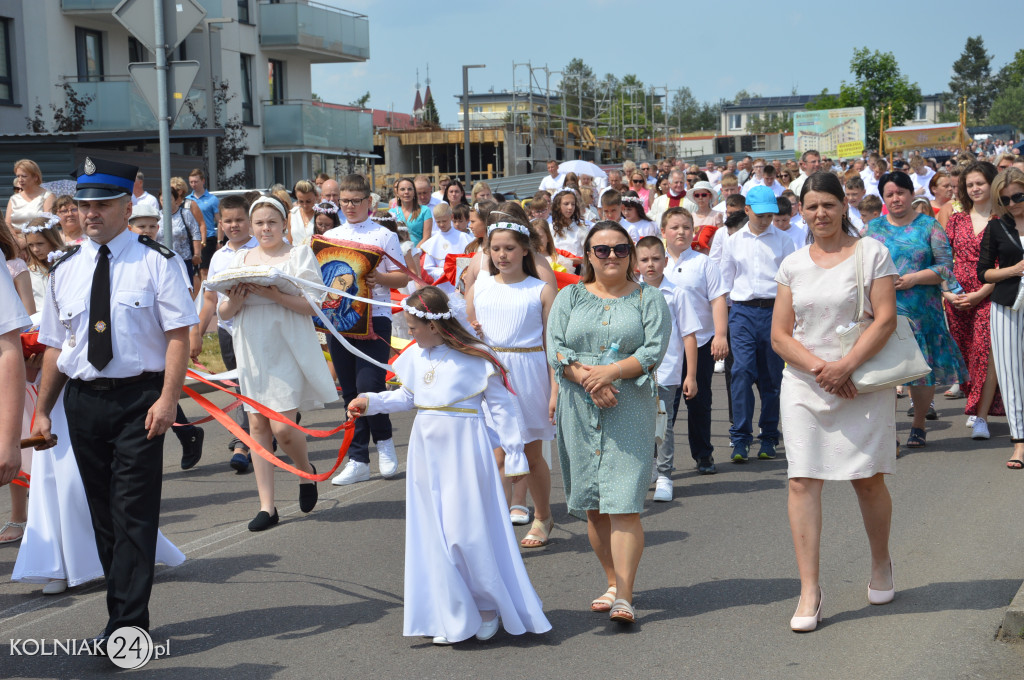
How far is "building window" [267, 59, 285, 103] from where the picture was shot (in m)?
38.2

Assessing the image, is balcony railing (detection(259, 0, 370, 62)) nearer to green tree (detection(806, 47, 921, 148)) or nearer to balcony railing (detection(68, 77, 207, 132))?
balcony railing (detection(68, 77, 207, 132))

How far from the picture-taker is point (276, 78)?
3847 centimetres

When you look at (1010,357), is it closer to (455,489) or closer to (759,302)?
(759,302)

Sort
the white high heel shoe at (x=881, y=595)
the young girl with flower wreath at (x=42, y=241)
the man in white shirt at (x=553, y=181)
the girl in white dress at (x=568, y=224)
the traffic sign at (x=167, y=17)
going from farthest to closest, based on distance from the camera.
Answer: the man in white shirt at (x=553, y=181)
the girl in white dress at (x=568, y=224)
the traffic sign at (x=167, y=17)
the young girl with flower wreath at (x=42, y=241)
the white high heel shoe at (x=881, y=595)

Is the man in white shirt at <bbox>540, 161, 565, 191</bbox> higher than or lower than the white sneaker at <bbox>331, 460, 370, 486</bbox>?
higher

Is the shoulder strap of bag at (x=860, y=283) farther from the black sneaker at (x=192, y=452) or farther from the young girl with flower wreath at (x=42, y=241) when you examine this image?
the black sneaker at (x=192, y=452)

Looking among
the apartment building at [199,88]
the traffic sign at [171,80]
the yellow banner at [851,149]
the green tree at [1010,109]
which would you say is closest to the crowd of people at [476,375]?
the traffic sign at [171,80]

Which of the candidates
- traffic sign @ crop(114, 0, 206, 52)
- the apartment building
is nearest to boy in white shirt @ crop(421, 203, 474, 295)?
traffic sign @ crop(114, 0, 206, 52)

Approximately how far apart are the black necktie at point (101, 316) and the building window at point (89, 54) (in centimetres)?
2645

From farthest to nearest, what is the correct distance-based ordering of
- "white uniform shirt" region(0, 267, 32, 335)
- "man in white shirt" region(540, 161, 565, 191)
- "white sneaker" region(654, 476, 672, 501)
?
"man in white shirt" region(540, 161, 565, 191)
"white sneaker" region(654, 476, 672, 501)
"white uniform shirt" region(0, 267, 32, 335)

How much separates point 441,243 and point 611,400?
8.09 metres

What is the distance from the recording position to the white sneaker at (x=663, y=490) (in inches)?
315

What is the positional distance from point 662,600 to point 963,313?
17.6 ft

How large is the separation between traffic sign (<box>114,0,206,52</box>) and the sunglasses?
740 centimetres
